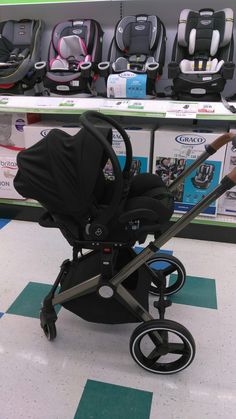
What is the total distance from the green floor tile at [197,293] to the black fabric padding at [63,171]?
0.71 meters

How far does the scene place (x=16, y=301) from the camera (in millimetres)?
1372

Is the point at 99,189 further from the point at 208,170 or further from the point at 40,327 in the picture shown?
the point at 208,170

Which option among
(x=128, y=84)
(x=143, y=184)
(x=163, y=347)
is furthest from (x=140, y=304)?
(x=128, y=84)

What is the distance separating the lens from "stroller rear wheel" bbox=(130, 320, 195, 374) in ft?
3.24

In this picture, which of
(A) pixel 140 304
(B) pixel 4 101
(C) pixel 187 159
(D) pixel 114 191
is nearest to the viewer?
(D) pixel 114 191

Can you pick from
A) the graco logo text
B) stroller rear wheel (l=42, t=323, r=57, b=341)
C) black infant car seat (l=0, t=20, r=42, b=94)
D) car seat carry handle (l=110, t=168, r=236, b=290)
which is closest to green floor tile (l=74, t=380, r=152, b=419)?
stroller rear wheel (l=42, t=323, r=57, b=341)

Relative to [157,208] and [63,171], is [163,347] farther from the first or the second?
[63,171]

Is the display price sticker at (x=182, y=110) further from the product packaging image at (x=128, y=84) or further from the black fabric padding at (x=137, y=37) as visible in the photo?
the black fabric padding at (x=137, y=37)

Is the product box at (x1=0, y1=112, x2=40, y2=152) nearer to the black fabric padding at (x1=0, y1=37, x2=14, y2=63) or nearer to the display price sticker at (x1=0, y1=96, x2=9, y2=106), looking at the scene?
the display price sticker at (x1=0, y1=96, x2=9, y2=106)

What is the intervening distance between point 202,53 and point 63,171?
51.2 inches

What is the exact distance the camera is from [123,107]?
1.65 m

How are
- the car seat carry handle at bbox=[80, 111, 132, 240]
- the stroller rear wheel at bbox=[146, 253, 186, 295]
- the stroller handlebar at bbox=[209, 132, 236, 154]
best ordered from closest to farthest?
the car seat carry handle at bbox=[80, 111, 132, 240], the stroller handlebar at bbox=[209, 132, 236, 154], the stroller rear wheel at bbox=[146, 253, 186, 295]

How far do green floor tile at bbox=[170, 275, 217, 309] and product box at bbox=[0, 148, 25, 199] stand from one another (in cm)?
116

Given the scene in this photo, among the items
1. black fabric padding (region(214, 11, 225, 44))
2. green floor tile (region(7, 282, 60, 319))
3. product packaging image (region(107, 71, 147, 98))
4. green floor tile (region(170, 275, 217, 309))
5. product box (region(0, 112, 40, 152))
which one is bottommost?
green floor tile (region(170, 275, 217, 309))
